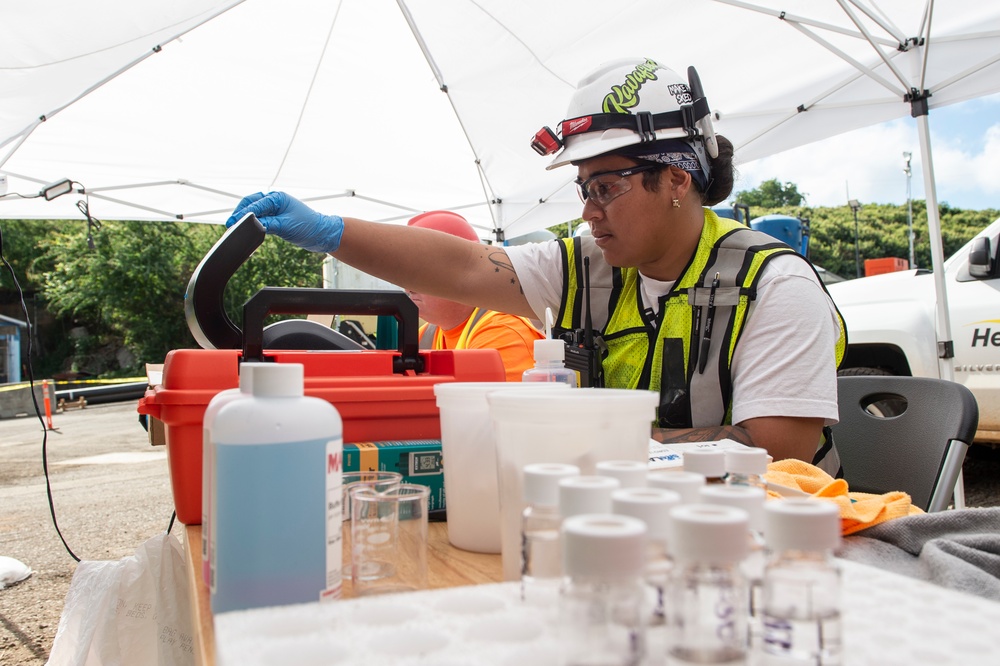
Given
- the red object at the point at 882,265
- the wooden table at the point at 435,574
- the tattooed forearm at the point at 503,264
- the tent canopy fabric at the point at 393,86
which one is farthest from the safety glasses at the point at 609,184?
the red object at the point at 882,265

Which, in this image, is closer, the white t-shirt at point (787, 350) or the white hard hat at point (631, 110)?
the white t-shirt at point (787, 350)

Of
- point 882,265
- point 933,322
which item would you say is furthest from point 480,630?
point 882,265

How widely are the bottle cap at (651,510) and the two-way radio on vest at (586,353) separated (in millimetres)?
1460

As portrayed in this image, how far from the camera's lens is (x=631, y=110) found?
1787mm

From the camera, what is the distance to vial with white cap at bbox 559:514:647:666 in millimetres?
375

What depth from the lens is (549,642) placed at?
508mm

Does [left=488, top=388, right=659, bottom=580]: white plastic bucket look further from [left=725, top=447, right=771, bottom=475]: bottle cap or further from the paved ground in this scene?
the paved ground

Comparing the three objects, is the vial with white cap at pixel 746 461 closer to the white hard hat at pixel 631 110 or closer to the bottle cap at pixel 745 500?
the bottle cap at pixel 745 500

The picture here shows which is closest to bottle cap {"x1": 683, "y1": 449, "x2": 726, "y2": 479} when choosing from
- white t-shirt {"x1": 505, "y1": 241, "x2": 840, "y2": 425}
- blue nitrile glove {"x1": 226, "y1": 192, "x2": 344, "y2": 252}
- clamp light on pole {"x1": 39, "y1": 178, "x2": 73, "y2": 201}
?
white t-shirt {"x1": 505, "y1": 241, "x2": 840, "y2": 425}

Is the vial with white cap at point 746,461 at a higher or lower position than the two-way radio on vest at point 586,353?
lower

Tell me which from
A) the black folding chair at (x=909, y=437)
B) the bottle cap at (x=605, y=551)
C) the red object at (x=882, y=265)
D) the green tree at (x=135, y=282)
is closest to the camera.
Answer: the bottle cap at (x=605, y=551)

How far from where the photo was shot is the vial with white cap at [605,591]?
1.23ft

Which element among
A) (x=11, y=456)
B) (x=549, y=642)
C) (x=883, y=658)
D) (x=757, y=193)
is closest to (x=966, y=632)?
(x=883, y=658)

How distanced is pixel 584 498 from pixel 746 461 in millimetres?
389
